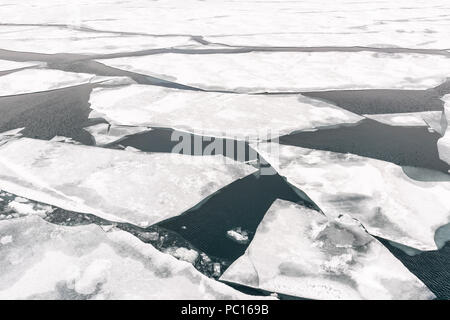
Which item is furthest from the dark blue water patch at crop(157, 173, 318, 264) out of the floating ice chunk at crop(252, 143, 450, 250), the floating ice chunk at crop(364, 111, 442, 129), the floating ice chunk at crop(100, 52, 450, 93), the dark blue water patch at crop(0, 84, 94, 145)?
the floating ice chunk at crop(100, 52, 450, 93)

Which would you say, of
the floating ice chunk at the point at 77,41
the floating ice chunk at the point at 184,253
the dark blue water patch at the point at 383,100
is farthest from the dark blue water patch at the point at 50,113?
the dark blue water patch at the point at 383,100

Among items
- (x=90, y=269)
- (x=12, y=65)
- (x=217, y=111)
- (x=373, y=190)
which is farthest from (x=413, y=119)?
(x=12, y=65)

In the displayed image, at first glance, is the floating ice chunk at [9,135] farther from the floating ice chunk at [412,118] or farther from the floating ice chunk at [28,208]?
the floating ice chunk at [412,118]

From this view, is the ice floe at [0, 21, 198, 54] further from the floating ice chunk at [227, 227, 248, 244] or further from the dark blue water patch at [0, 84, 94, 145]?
the floating ice chunk at [227, 227, 248, 244]

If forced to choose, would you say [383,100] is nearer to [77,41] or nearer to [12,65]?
[12,65]

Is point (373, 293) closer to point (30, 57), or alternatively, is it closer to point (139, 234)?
point (139, 234)

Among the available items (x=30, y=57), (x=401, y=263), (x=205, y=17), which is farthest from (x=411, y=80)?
(x=205, y=17)
